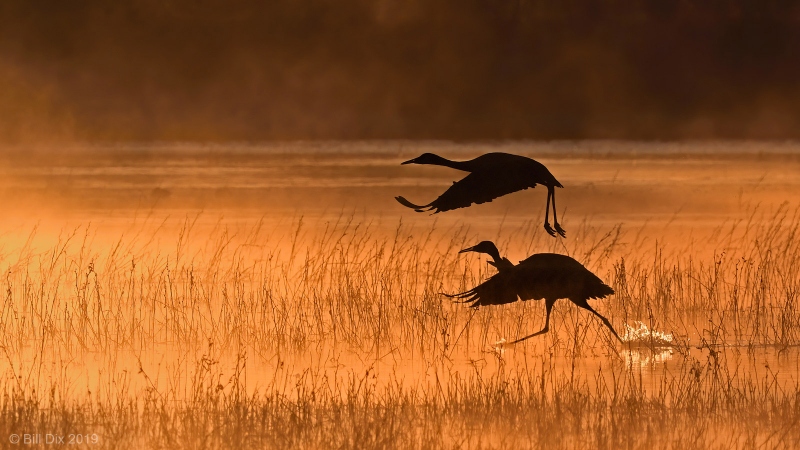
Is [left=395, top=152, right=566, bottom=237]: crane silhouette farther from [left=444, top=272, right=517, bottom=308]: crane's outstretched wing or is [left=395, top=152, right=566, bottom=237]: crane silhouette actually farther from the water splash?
the water splash

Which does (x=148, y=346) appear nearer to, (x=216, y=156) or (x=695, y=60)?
(x=216, y=156)

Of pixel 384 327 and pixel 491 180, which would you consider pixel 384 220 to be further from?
pixel 491 180

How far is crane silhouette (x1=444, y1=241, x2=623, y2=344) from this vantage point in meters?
11.2

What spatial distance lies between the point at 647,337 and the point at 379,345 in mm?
2107

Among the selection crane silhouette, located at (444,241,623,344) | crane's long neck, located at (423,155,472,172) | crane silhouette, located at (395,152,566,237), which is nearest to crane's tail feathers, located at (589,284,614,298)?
crane silhouette, located at (444,241,623,344)

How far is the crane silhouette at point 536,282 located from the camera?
11.2 m

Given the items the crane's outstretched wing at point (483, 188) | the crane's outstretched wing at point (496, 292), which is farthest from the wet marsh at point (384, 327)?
the crane's outstretched wing at point (483, 188)

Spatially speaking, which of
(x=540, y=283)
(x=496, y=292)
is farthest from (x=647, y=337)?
(x=496, y=292)

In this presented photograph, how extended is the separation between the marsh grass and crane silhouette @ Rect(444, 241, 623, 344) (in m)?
0.41

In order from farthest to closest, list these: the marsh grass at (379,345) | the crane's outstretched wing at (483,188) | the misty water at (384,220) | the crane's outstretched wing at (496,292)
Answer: the crane's outstretched wing at (496,292), the misty water at (384,220), the crane's outstretched wing at (483,188), the marsh grass at (379,345)

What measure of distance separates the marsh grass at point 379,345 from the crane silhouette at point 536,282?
0.41m

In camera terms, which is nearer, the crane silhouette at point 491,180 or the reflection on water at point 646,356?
the crane silhouette at point 491,180

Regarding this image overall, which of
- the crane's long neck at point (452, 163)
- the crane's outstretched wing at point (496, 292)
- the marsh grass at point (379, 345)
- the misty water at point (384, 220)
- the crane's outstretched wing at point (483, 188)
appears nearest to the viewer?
the marsh grass at point (379, 345)

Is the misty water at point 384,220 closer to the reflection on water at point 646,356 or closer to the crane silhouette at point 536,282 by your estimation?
the reflection on water at point 646,356
